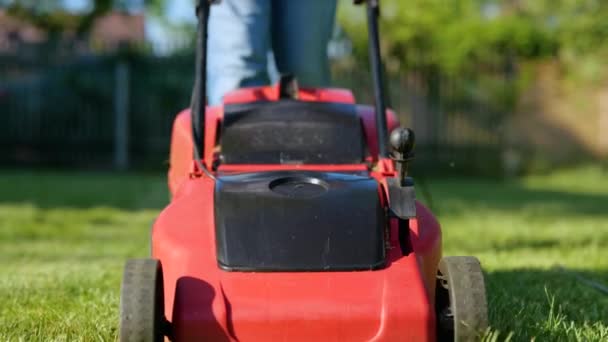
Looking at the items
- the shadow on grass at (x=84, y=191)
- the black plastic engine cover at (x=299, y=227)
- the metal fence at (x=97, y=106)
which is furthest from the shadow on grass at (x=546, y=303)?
the metal fence at (x=97, y=106)

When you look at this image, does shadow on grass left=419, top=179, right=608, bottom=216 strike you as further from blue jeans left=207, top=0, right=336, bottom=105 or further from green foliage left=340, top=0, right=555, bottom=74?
green foliage left=340, top=0, right=555, bottom=74

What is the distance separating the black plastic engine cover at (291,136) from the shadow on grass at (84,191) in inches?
141

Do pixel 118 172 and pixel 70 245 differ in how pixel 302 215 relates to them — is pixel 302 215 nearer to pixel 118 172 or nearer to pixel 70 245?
pixel 70 245

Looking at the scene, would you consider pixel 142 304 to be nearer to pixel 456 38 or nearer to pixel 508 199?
pixel 508 199

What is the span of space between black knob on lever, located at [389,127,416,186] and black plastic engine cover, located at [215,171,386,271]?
7 centimetres

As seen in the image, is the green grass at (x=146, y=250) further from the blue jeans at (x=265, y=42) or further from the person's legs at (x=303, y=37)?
the person's legs at (x=303, y=37)

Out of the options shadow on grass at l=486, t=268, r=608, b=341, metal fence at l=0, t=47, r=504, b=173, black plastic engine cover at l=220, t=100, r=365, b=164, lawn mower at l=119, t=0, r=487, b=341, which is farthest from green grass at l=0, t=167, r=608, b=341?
metal fence at l=0, t=47, r=504, b=173

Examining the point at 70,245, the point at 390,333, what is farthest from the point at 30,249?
the point at 390,333

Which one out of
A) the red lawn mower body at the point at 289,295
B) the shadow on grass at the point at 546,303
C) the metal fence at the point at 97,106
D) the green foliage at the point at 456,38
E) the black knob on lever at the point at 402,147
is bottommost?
the metal fence at the point at 97,106

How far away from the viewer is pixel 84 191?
696 centimetres

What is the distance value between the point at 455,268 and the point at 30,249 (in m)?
2.54

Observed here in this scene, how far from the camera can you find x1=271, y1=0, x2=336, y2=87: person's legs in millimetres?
2787

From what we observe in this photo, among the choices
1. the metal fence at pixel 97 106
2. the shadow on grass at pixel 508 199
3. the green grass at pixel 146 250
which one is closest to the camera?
the green grass at pixel 146 250

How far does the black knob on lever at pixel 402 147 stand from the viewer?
6.13 ft
